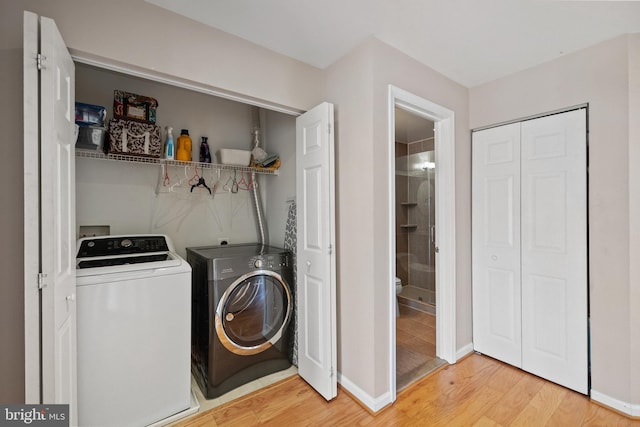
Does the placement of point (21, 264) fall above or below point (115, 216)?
below

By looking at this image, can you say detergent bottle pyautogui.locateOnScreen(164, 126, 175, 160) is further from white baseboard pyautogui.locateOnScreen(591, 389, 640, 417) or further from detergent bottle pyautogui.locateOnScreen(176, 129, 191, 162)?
white baseboard pyautogui.locateOnScreen(591, 389, 640, 417)

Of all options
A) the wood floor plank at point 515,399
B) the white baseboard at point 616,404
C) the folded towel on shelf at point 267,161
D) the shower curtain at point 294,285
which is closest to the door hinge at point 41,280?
the shower curtain at point 294,285

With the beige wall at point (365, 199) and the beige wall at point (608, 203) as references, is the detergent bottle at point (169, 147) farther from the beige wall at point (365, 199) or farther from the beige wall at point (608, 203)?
the beige wall at point (608, 203)

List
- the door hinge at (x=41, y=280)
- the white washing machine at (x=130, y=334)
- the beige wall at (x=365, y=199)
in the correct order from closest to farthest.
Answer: the door hinge at (x=41, y=280) < the white washing machine at (x=130, y=334) < the beige wall at (x=365, y=199)

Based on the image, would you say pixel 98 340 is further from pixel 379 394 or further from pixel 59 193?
pixel 379 394

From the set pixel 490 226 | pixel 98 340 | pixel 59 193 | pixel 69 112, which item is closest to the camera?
pixel 59 193

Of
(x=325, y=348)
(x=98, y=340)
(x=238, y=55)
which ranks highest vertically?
(x=238, y=55)

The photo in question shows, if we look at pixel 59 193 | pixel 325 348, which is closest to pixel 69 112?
pixel 59 193

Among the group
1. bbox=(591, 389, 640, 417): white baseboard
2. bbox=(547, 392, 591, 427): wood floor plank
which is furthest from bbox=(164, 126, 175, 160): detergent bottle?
bbox=(591, 389, 640, 417): white baseboard

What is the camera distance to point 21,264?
1.20 metres

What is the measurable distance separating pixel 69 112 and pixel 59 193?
0.45m

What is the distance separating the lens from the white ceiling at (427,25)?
154cm

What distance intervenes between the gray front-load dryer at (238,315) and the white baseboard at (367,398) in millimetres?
607

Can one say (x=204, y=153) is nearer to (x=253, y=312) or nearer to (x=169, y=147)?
(x=169, y=147)
